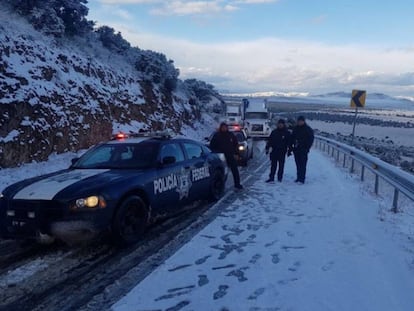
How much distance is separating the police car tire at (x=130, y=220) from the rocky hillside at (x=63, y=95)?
25.1 feet

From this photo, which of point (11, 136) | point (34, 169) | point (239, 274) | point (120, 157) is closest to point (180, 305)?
point (239, 274)

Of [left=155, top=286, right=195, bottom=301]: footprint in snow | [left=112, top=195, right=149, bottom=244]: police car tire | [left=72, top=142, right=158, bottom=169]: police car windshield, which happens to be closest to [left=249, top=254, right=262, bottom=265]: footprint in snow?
[left=155, top=286, right=195, bottom=301]: footprint in snow

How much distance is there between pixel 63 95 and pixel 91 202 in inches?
506

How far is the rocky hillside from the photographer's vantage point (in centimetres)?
1430

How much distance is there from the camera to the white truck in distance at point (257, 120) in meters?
35.2

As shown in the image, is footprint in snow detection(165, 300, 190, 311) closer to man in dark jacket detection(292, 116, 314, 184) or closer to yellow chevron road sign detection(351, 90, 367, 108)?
man in dark jacket detection(292, 116, 314, 184)

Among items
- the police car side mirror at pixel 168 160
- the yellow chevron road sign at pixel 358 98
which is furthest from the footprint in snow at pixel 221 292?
the yellow chevron road sign at pixel 358 98

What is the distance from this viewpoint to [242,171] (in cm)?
1548

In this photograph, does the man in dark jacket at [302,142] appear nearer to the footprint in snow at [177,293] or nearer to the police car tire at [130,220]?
the police car tire at [130,220]

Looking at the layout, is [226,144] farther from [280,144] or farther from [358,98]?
[358,98]

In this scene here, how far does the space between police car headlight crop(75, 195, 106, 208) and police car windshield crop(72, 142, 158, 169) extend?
4.71ft

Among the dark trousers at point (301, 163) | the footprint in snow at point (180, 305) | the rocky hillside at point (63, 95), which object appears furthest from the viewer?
the rocky hillside at point (63, 95)

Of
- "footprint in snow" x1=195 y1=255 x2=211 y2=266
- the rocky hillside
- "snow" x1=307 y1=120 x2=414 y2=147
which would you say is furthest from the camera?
"snow" x1=307 y1=120 x2=414 y2=147

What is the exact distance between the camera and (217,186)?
1018cm
